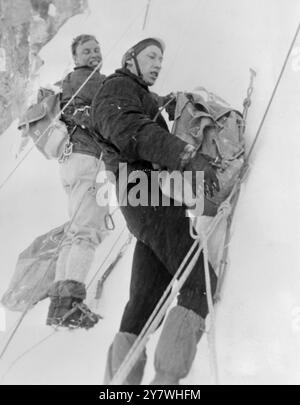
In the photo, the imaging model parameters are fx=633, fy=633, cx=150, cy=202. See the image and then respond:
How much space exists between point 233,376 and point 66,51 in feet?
8.62

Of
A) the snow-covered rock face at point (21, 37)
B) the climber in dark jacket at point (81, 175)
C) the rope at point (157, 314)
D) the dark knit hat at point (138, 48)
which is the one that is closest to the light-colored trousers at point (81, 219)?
the climber in dark jacket at point (81, 175)

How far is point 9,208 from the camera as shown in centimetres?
332

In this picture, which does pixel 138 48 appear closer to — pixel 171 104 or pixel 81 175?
pixel 171 104

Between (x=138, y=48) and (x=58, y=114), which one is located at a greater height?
(x=138, y=48)

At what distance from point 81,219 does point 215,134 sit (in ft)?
2.04

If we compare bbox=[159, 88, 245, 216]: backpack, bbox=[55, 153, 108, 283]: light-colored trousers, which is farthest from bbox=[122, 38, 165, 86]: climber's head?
bbox=[55, 153, 108, 283]: light-colored trousers

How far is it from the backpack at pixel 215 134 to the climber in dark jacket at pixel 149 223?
0.11 metres

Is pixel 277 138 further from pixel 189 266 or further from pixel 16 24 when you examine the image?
pixel 16 24

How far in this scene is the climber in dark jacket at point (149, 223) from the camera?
1483 millimetres

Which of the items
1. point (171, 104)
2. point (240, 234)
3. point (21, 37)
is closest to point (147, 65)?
point (171, 104)

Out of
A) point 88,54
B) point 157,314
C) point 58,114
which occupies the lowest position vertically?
point 157,314

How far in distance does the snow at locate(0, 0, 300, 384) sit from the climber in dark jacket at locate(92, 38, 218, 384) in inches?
2.8

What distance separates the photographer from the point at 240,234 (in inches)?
67.3

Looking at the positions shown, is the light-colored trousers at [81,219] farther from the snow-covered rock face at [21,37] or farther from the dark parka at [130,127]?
the snow-covered rock face at [21,37]
